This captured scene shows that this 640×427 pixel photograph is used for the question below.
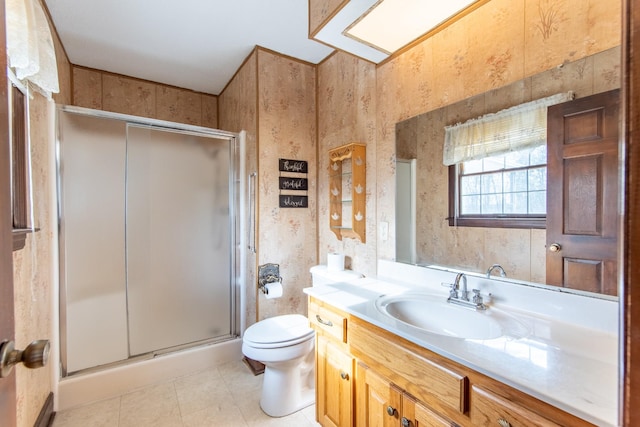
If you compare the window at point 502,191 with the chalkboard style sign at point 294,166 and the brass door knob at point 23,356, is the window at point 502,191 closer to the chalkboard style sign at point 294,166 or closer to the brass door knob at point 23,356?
the chalkboard style sign at point 294,166

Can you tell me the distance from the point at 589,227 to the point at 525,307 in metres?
0.39

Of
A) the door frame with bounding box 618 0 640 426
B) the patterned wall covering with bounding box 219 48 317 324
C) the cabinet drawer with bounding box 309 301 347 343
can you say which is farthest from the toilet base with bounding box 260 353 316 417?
the door frame with bounding box 618 0 640 426

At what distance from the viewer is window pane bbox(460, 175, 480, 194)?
1.42m

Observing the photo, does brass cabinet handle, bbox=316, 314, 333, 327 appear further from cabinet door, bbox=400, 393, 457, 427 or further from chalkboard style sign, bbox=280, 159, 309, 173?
chalkboard style sign, bbox=280, 159, 309, 173

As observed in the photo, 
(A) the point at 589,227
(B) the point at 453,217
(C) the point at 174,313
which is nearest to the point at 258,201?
(C) the point at 174,313

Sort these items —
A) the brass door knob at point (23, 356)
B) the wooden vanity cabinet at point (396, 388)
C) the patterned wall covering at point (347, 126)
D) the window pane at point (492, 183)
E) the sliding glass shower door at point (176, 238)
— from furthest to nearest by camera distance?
the sliding glass shower door at point (176, 238) → the patterned wall covering at point (347, 126) → the window pane at point (492, 183) → the wooden vanity cabinet at point (396, 388) → the brass door knob at point (23, 356)

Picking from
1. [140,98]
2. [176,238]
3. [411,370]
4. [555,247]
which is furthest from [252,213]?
[555,247]

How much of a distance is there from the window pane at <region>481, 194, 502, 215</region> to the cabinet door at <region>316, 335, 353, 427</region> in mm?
939

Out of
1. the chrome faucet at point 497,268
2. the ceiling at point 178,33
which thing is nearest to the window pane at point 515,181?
the chrome faucet at point 497,268

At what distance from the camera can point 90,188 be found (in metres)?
2.03

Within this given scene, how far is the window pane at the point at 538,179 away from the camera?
1.17m

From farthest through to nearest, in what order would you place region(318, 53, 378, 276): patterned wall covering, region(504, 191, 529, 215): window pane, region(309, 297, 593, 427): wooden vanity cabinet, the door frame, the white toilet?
region(318, 53, 378, 276): patterned wall covering < the white toilet < region(504, 191, 529, 215): window pane < region(309, 297, 593, 427): wooden vanity cabinet < the door frame

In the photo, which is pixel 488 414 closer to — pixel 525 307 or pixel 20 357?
pixel 525 307

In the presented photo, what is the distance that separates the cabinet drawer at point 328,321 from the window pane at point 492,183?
897mm
